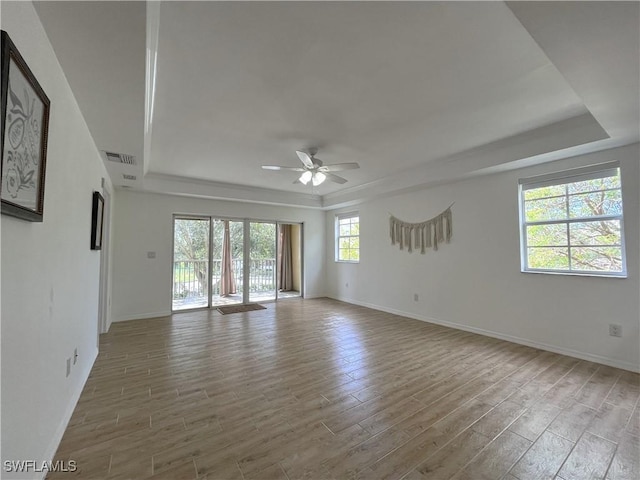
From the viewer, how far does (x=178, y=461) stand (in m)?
1.65

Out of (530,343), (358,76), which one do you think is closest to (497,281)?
(530,343)

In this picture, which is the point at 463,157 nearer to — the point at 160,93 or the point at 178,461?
the point at 160,93

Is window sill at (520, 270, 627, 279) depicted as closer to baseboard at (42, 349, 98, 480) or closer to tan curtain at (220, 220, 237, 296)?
baseboard at (42, 349, 98, 480)

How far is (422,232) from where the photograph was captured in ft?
16.5

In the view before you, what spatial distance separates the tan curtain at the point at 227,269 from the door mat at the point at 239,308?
37.4 inches

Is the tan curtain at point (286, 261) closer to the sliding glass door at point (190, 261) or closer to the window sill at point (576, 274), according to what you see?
the sliding glass door at point (190, 261)

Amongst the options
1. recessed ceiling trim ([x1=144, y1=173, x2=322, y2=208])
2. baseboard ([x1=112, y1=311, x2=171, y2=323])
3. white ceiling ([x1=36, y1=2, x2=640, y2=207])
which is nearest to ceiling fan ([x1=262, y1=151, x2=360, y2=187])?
white ceiling ([x1=36, y1=2, x2=640, y2=207])

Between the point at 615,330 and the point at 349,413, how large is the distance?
3.10m

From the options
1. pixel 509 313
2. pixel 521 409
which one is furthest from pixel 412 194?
pixel 521 409

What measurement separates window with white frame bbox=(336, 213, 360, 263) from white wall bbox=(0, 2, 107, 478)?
16.6 ft

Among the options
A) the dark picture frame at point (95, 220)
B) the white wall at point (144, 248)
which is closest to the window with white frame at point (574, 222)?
the dark picture frame at point (95, 220)

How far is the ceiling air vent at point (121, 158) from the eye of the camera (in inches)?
121

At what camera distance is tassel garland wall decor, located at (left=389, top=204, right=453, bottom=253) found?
15.3ft

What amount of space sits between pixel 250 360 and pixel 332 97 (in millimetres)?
2839
